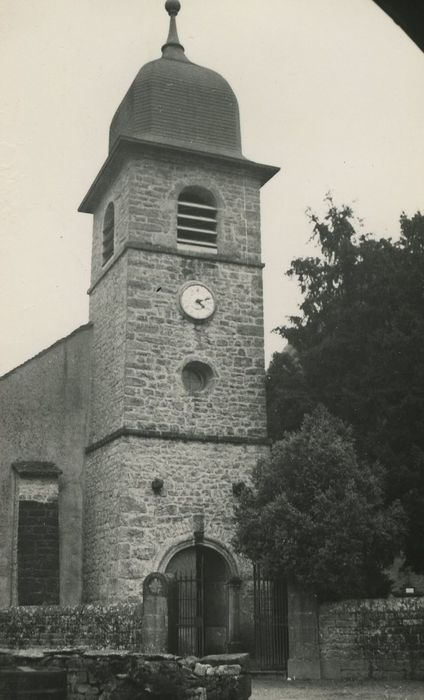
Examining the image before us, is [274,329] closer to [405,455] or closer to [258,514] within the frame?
[405,455]

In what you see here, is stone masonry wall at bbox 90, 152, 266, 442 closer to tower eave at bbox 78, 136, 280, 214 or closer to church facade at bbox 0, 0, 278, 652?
church facade at bbox 0, 0, 278, 652

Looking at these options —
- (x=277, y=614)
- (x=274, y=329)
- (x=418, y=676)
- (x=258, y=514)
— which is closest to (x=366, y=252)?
(x=274, y=329)

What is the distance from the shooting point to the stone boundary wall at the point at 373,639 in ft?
41.4

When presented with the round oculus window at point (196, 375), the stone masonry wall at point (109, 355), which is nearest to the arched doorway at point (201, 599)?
the stone masonry wall at point (109, 355)

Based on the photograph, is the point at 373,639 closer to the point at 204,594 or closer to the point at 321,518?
the point at 321,518

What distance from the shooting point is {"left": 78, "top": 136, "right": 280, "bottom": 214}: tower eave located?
19859 millimetres

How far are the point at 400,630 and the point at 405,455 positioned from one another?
5.38 meters

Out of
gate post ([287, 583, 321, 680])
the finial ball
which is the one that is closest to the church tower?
the finial ball

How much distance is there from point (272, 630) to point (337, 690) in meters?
3.12

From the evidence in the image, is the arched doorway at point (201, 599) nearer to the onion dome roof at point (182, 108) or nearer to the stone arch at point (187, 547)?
the stone arch at point (187, 547)

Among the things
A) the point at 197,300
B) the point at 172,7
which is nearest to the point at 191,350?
the point at 197,300

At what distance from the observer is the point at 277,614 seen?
14906mm

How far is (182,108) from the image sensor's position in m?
21.0

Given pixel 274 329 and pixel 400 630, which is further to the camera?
pixel 274 329
